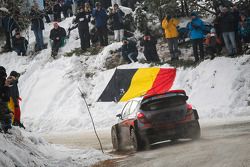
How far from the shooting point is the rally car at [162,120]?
1314 centimetres

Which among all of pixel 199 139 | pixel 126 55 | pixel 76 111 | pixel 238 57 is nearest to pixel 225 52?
pixel 238 57

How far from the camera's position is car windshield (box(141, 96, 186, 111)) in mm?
13336

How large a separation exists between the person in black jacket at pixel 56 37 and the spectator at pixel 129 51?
5383 mm

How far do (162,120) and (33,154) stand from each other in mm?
3757

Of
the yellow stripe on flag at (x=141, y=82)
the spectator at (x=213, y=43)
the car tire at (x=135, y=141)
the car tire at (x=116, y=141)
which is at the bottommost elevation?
the car tire at (x=116, y=141)

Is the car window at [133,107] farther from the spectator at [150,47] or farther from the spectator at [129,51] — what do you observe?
the spectator at [129,51]

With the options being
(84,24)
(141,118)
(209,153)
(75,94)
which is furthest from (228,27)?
(209,153)

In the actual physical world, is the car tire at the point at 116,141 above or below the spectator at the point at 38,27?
below

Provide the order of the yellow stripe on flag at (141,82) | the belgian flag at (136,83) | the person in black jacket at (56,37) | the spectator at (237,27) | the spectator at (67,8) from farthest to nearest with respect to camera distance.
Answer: the spectator at (67,8) < the person in black jacket at (56,37) < the yellow stripe on flag at (141,82) < the belgian flag at (136,83) < the spectator at (237,27)

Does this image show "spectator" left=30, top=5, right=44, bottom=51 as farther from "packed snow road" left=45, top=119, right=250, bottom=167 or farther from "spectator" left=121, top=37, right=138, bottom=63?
"packed snow road" left=45, top=119, right=250, bottom=167

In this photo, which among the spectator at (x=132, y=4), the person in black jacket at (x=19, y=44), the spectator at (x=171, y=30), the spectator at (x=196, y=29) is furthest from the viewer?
the spectator at (x=132, y=4)

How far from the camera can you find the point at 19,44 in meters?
31.4

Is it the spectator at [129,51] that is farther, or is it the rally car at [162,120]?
the spectator at [129,51]

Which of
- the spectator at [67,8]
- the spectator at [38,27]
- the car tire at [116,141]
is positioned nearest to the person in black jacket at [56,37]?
the spectator at [38,27]
